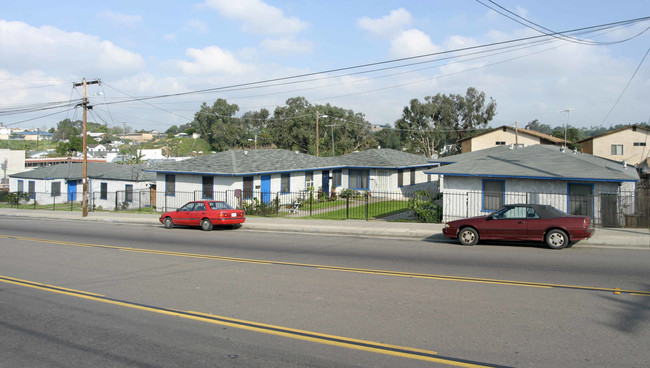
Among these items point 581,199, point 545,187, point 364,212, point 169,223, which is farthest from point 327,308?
point 364,212

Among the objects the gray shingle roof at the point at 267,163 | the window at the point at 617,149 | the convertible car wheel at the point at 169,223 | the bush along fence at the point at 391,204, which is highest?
the window at the point at 617,149

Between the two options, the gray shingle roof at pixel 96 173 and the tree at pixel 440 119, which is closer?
the gray shingle roof at pixel 96 173

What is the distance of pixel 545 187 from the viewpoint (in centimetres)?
2130

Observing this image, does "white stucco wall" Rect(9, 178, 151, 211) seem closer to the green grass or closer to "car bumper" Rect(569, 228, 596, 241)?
Answer: the green grass

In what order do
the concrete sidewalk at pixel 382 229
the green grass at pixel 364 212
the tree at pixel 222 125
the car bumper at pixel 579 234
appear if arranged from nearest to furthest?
1. the car bumper at pixel 579 234
2. the concrete sidewalk at pixel 382 229
3. the green grass at pixel 364 212
4. the tree at pixel 222 125

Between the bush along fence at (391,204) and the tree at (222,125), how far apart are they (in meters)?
53.9

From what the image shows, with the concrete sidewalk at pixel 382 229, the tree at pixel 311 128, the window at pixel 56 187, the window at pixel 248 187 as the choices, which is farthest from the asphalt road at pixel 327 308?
the tree at pixel 311 128

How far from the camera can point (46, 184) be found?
43.7 meters

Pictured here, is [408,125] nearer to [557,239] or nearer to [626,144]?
[626,144]

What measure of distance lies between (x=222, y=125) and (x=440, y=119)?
4581 centimetres

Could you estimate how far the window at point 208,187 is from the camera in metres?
30.3

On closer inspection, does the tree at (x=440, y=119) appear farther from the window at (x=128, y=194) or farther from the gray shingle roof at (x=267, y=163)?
the window at (x=128, y=194)

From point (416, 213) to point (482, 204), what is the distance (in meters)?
3.10

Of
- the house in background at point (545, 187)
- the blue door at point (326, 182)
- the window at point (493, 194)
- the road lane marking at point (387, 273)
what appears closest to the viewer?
the road lane marking at point (387, 273)
